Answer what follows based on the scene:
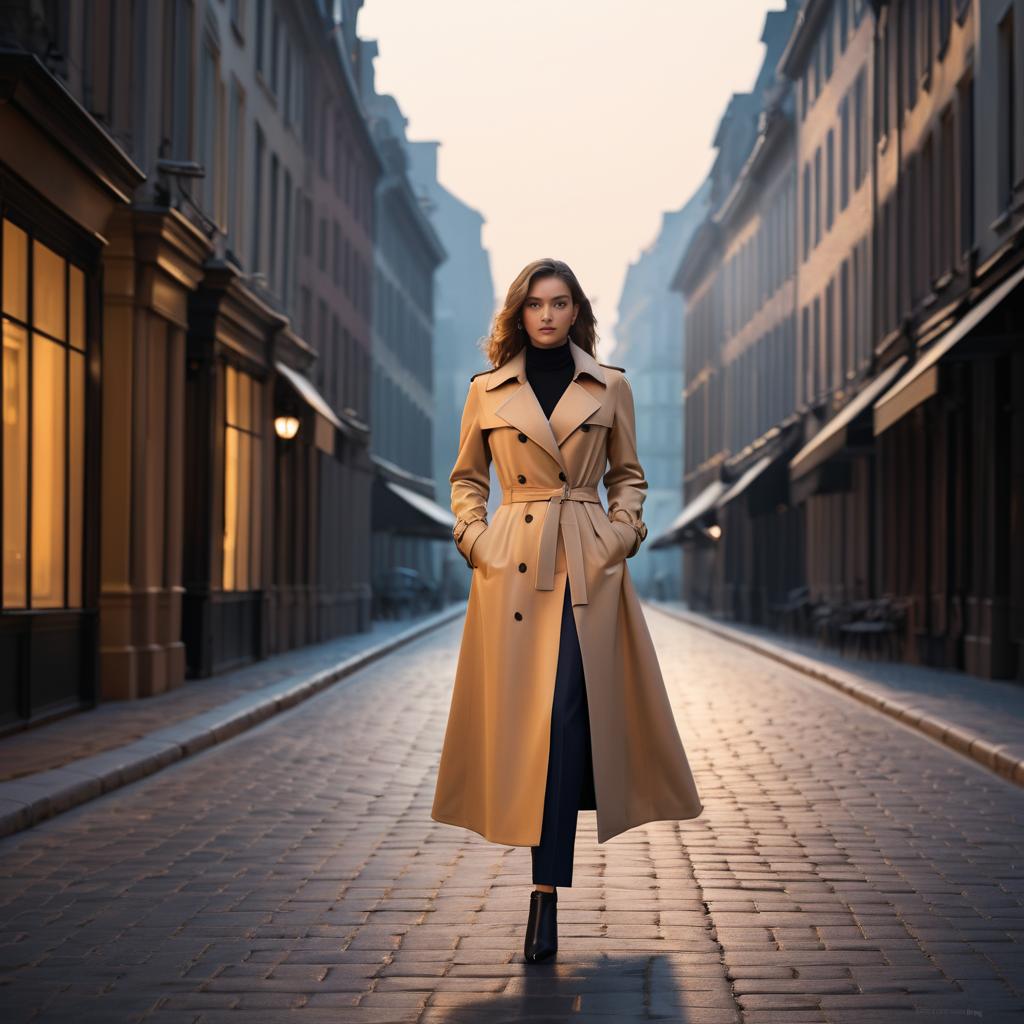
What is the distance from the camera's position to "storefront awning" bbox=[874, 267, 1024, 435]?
15.7 meters

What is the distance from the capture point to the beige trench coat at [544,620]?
18.1ft

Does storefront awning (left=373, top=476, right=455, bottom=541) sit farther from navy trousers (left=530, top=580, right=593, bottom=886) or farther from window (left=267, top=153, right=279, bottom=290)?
navy trousers (left=530, top=580, right=593, bottom=886)

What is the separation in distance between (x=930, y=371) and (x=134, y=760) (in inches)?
351


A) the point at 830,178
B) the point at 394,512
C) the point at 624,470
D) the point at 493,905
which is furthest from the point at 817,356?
the point at 624,470

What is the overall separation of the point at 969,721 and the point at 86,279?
299 inches

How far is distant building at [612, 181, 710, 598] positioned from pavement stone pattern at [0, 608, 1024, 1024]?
70212 mm

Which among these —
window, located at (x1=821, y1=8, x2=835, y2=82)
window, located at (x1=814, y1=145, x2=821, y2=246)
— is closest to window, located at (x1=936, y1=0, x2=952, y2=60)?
window, located at (x1=821, y1=8, x2=835, y2=82)

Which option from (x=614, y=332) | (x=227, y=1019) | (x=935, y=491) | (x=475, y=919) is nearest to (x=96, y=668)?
(x=475, y=919)

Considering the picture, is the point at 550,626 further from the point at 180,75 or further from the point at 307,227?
the point at 307,227

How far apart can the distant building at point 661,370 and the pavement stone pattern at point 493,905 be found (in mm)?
70212

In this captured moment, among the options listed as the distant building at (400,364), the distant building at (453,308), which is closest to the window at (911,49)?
the distant building at (400,364)

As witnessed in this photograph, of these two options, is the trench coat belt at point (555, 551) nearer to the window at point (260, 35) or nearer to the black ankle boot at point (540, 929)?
the black ankle boot at point (540, 929)

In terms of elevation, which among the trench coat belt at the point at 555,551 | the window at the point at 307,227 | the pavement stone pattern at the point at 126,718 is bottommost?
the pavement stone pattern at the point at 126,718

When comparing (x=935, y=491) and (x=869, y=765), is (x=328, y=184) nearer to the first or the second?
(x=935, y=491)
